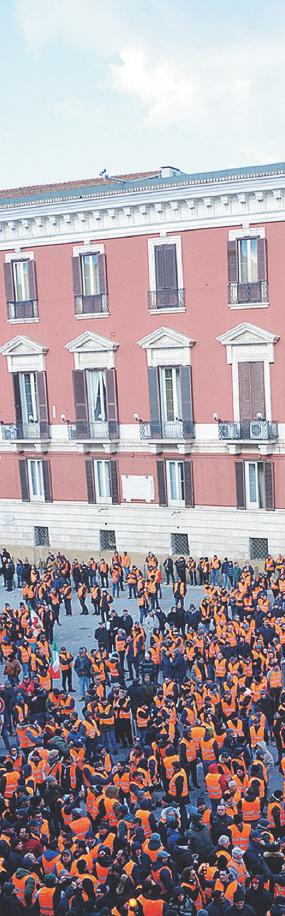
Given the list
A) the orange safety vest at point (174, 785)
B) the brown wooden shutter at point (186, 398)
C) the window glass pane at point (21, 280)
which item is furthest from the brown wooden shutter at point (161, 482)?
the orange safety vest at point (174, 785)

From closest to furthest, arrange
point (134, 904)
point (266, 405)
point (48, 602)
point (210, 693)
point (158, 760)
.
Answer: point (134, 904)
point (158, 760)
point (210, 693)
point (48, 602)
point (266, 405)

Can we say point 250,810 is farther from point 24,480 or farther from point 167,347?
point 24,480

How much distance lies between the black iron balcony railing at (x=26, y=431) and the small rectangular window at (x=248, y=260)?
10.0 meters

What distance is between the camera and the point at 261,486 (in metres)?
37.5

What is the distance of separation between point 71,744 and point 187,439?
67.1 feet

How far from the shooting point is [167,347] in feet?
126

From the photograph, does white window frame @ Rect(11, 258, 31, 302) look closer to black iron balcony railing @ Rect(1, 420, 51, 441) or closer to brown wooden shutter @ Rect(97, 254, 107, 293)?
brown wooden shutter @ Rect(97, 254, 107, 293)

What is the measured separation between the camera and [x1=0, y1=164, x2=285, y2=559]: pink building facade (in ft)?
120

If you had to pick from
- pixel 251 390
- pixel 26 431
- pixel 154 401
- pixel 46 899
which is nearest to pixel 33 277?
pixel 26 431

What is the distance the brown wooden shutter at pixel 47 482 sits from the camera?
42.3 m

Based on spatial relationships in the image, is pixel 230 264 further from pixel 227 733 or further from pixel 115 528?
pixel 227 733

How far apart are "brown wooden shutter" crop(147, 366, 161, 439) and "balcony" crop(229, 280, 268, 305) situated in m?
3.91

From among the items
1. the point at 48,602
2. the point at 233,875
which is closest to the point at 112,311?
the point at 48,602

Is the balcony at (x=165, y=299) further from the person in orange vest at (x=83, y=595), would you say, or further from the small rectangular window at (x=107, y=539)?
the person in orange vest at (x=83, y=595)
